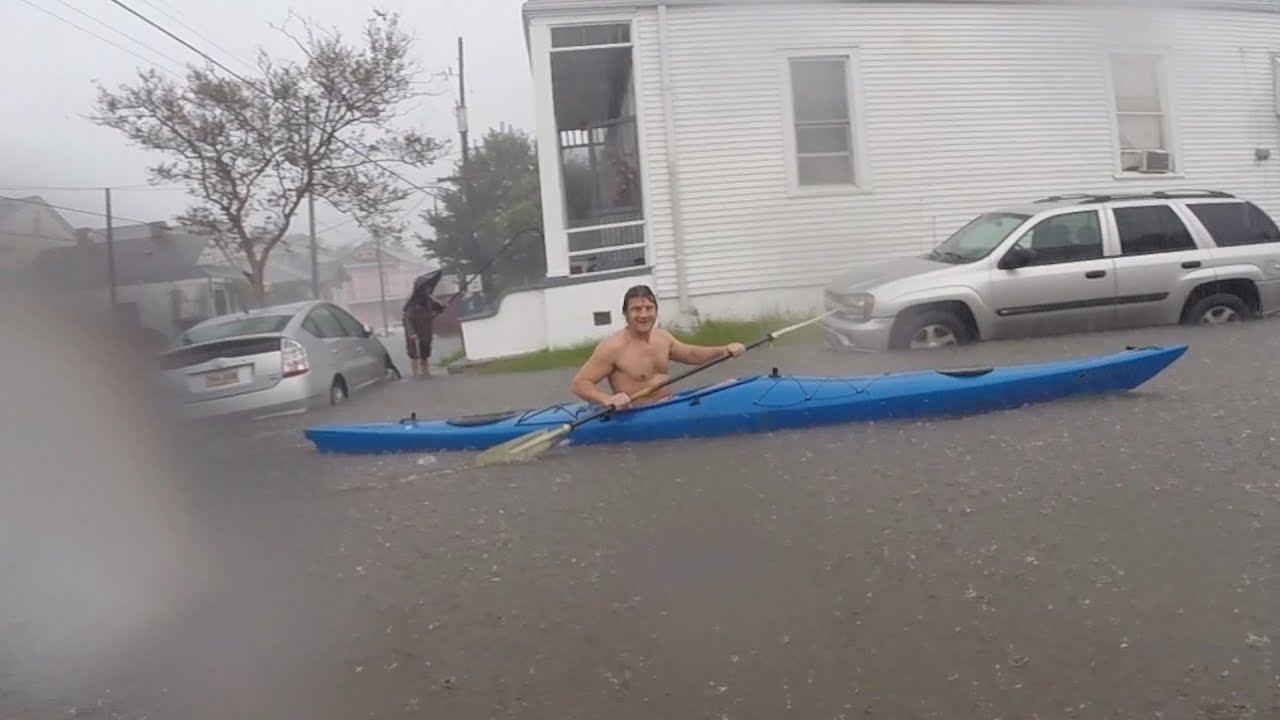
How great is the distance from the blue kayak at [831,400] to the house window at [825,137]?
248 inches

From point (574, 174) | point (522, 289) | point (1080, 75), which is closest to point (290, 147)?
point (1080, 75)

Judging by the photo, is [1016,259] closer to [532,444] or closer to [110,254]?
[532,444]

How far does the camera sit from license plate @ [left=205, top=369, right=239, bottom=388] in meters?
4.22

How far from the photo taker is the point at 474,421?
24.0ft

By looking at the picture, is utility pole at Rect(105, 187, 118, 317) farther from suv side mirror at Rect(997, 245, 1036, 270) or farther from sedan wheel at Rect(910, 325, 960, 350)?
suv side mirror at Rect(997, 245, 1036, 270)

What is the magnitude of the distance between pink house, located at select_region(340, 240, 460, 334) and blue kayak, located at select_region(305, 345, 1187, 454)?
2.11 meters

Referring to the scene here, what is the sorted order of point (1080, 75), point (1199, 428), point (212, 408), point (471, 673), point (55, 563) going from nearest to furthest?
point (1080, 75), point (471, 673), point (212, 408), point (55, 563), point (1199, 428)

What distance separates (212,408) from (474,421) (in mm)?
3114

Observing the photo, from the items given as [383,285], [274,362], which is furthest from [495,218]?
[274,362]

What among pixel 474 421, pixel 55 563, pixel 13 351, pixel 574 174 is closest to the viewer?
pixel 13 351

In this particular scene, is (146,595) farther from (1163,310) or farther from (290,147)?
(1163,310)

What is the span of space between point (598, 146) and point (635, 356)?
10018mm

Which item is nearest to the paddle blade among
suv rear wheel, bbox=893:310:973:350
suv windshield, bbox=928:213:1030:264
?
suv rear wheel, bbox=893:310:973:350

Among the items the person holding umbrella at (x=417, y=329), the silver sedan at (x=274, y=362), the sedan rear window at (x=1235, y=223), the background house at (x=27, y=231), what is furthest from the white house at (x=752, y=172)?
the background house at (x=27, y=231)
